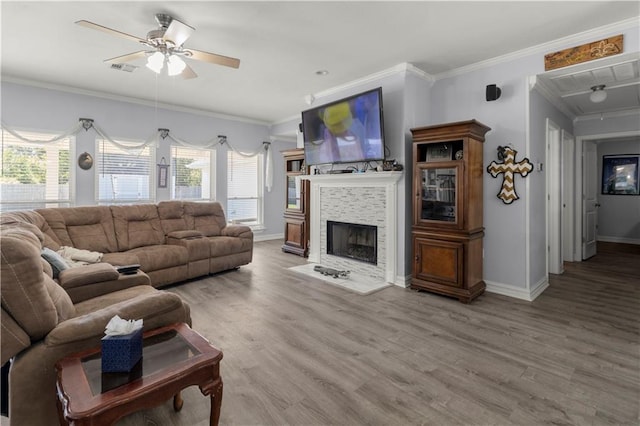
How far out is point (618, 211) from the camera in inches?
Answer: 285

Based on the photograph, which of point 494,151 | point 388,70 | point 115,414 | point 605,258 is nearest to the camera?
point 115,414

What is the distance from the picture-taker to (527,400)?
76.7 inches

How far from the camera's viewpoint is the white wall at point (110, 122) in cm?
476

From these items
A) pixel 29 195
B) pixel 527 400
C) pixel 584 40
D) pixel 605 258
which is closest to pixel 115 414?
pixel 527 400

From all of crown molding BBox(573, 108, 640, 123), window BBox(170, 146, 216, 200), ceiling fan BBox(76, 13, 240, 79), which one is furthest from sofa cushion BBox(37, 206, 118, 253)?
crown molding BBox(573, 108, 640, 123)

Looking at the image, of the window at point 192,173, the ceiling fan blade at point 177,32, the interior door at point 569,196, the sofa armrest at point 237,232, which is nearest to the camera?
the ceiling fan blade at point 177,32

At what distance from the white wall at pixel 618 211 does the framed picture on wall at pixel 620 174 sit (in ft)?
0.28

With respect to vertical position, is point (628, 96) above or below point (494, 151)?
above

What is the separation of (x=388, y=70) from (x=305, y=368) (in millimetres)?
3688

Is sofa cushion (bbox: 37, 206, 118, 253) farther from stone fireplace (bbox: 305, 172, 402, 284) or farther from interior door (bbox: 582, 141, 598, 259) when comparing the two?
interior door (bbox: 582, 141, 598, 259)

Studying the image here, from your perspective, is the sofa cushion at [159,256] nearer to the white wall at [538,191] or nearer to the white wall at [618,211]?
the white wall at [538,191]

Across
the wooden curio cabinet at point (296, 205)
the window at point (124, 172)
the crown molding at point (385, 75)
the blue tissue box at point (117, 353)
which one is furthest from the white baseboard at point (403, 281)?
the window at point (124, 172)

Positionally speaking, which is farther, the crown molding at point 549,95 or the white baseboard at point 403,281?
the white baseboard at point 403,281

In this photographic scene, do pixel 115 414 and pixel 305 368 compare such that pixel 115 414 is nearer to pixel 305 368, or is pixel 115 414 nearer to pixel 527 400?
pixel 305 368
